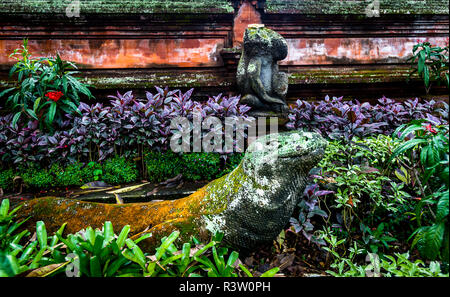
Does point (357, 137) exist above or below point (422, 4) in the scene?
below

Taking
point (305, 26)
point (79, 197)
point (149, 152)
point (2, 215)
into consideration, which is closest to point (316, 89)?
point (305, 26)

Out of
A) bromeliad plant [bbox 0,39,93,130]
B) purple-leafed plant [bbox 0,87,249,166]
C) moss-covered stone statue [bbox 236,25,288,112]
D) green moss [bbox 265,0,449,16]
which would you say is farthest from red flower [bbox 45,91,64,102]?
green moss [bbox 265,0,449,16]

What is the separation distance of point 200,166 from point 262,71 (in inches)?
71.7

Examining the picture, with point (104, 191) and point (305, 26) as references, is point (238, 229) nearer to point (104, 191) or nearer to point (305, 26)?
point (104, 191)

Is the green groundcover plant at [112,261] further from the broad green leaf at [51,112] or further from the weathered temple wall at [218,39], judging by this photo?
the weathered temple wall at [218,39]

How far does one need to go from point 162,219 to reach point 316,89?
3.75 metres

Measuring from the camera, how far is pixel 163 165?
9.25ft

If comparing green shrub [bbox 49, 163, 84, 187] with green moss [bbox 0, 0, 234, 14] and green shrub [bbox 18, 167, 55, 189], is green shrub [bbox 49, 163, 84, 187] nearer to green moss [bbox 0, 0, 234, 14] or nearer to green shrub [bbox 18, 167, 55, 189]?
green shrub [bbox 18, 167, 55, 189]

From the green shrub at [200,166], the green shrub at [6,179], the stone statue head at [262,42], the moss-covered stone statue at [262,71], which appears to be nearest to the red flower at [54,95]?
the green shrub at [6,179]

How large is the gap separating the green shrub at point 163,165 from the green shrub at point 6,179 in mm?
1560

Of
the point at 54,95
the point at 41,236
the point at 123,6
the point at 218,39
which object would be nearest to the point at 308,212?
the point at 41,236

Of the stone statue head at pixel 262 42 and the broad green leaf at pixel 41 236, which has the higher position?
the stone statue head at pixel 262 42

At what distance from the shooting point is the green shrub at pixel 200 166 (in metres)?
2.77

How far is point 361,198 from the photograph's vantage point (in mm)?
2064
